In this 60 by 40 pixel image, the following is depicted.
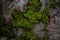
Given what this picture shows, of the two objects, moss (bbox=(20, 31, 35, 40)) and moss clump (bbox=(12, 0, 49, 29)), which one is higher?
moss clump (bbox=(12, 0, 49, 29))

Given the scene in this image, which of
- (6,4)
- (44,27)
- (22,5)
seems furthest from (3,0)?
(44,27)

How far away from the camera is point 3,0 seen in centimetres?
490

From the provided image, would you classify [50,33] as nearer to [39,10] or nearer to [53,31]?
[53,31]

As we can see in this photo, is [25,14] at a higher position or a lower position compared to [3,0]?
lower

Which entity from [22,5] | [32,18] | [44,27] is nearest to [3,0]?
[22,5]

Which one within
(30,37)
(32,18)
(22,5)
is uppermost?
(22,5)

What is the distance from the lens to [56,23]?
482 centimetres

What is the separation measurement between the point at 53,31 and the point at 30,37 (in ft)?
1.90

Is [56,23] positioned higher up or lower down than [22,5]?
lower down

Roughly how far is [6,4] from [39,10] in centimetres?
84

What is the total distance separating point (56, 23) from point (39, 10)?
0.52m

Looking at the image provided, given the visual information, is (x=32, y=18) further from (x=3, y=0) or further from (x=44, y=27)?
(x=3, y=0)

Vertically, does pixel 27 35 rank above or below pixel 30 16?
below

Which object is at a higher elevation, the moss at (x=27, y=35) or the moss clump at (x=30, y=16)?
the moss clump at (x=30, y=16)
